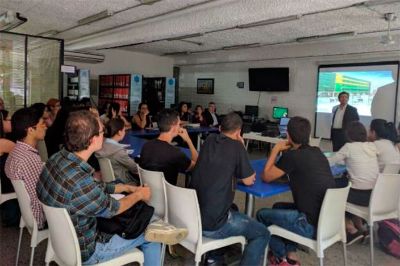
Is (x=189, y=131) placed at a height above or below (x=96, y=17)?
below

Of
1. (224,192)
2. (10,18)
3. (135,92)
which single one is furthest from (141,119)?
(224,192)

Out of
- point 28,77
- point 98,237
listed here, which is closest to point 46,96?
point 28,77

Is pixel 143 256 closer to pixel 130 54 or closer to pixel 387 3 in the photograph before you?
pixel 387 3

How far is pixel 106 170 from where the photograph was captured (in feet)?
9.17

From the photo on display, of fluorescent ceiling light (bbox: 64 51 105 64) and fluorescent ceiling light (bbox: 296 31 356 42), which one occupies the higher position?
fluorescent ceiling light (bbox: 296 31 356 42)

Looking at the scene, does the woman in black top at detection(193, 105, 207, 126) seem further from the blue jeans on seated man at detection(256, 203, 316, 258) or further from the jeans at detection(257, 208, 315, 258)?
the jeans at detection(257, 208, 315, 258)

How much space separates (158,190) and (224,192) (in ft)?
1.74

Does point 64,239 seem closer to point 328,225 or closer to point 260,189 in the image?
point 260,189

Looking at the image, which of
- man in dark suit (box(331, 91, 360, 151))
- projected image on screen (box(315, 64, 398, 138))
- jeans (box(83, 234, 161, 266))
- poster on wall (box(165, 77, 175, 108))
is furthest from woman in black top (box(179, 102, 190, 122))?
jeans (box(83, 234, 161, 266))

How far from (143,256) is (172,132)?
101 centimetres

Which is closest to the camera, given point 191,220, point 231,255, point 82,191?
point 82,191

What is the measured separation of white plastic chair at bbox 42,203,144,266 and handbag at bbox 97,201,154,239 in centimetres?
15

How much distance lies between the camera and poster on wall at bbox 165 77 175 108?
9.88 m

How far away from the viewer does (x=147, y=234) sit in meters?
1.90
